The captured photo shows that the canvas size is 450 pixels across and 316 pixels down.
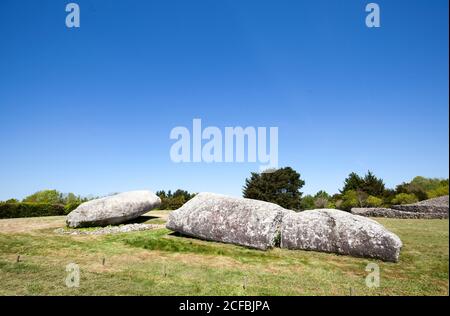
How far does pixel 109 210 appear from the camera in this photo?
65.8 feet

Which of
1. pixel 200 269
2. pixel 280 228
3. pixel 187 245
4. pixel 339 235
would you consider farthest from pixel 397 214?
pixel 200 269

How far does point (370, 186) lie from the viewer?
5172 cm

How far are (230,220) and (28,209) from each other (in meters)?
26.9

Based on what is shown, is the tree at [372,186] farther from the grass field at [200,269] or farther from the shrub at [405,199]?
the grass field at [200,269]

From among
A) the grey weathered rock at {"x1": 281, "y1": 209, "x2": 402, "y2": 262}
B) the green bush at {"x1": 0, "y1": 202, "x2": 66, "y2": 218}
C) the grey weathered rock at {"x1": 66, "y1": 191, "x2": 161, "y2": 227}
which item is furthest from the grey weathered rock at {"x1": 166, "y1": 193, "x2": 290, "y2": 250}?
the green bush at {"x1": 0, "y1": 202, "x2": 66, "y2": 218}

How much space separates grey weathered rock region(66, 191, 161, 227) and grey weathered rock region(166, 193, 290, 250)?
621 cm

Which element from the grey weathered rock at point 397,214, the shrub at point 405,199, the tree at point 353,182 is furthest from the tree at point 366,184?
the grey weathered rock at point 397,214

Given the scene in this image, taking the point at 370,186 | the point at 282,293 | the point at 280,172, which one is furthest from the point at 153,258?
the point at 370,186

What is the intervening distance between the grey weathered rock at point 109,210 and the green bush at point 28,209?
13.6 metres

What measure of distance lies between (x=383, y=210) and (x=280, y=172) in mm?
24511

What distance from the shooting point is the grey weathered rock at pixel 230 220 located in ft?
44.3

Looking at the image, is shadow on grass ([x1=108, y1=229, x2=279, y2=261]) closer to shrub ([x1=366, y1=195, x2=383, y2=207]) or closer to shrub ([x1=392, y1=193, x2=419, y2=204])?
shrub ([x1=392, y1=193, x2=419, y2=204])

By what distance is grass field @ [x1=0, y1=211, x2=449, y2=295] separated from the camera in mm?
8141

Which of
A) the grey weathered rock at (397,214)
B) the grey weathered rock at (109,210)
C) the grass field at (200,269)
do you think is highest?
the grey weathered rock at (109,210)
